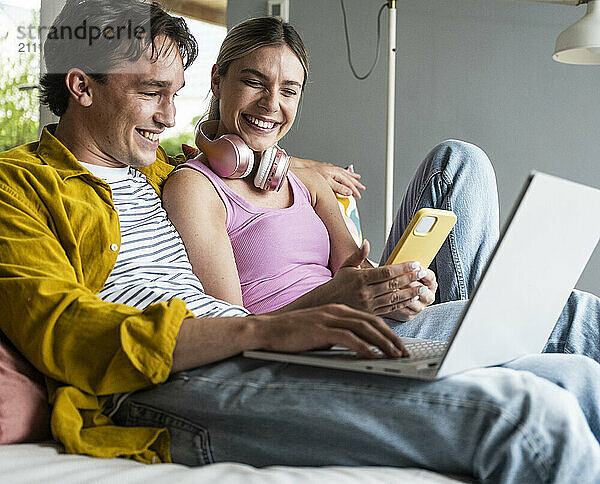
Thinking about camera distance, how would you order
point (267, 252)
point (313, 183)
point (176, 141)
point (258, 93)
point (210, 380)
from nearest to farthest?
point (210, 380) < point (267, 252) < point (258, 93) < point (313, 183) < point (176, 141)

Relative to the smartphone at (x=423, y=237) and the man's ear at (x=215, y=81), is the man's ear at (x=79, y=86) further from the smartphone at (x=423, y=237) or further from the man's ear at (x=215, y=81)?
the smartphone at (x=423, y=237)

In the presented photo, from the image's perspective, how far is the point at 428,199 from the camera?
1.55 m

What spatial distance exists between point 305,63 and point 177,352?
0.92 meters

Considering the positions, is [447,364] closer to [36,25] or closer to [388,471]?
[388,471]

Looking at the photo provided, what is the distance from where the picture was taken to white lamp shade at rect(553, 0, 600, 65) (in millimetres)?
2354

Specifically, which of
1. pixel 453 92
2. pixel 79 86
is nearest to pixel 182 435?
pixel 79 86

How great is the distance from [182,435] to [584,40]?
1.99 m

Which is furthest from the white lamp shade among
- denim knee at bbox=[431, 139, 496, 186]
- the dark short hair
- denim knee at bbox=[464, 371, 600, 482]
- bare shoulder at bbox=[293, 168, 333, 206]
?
denim knee at bbox=[464, 371, 600, 482]

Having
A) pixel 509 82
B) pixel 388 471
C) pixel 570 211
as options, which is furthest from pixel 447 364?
pixel 509 82

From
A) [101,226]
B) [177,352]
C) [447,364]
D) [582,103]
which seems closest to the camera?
[447,364]

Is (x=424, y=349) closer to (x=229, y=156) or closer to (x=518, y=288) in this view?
(x=518, y=288)

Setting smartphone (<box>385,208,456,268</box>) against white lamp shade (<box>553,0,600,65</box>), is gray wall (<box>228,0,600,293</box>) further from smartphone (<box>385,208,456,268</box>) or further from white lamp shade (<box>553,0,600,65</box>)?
smartphone (<box>385,208,456,268</box>)

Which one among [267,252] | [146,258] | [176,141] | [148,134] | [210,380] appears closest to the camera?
[210,380]

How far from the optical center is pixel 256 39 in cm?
158
